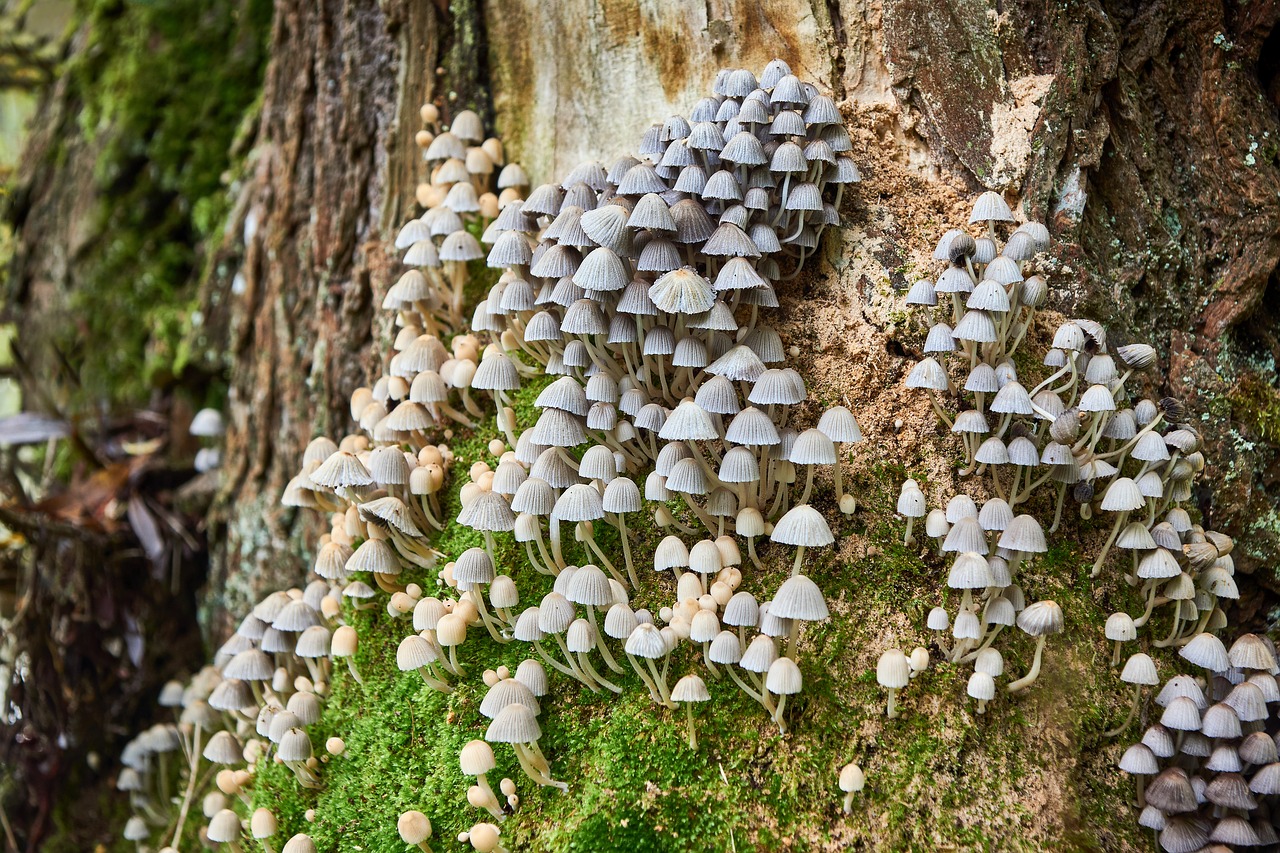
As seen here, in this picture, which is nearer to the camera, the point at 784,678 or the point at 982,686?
the point at 784,678

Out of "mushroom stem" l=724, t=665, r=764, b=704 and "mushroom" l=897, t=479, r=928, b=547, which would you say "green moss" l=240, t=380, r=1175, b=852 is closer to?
"mushroom stem" l=724, t=665, r=764, b=704

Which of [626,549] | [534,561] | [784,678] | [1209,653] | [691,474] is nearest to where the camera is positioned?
[784,678]

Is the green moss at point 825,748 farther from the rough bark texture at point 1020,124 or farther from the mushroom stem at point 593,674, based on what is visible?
the rough bark texture at point 1020,124

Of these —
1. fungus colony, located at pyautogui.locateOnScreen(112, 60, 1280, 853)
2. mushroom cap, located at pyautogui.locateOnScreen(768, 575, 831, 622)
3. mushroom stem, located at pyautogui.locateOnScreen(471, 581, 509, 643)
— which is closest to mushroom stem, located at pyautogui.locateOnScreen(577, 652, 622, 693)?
fungus colony, located at pyautogui.locateOnScreen(112, 60, 1280, 853)

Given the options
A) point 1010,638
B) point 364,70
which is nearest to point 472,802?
point 1010,638

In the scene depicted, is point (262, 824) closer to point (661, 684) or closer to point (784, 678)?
point (661, 684)

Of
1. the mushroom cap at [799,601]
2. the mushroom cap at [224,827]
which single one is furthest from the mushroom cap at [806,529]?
the mushroom cap at [224,827]

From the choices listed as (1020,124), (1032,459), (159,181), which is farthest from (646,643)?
(159,181)
